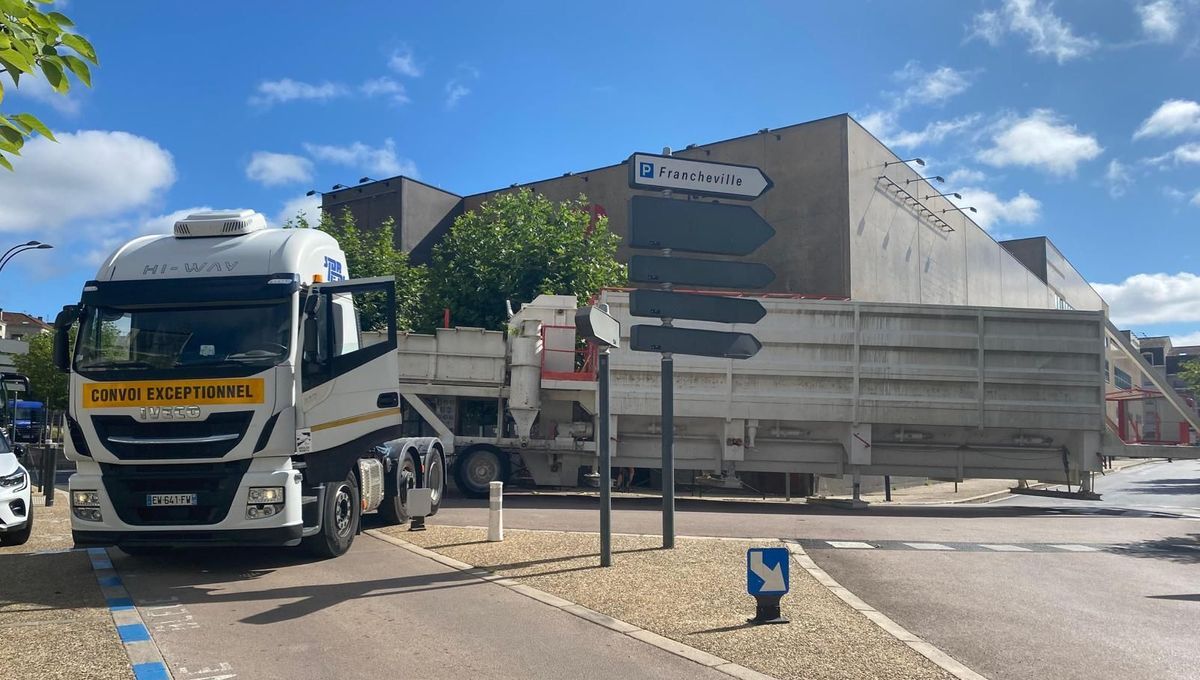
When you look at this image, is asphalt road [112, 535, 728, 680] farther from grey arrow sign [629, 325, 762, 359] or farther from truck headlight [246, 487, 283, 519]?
grey arrow sign [629, 325, 762, 359]

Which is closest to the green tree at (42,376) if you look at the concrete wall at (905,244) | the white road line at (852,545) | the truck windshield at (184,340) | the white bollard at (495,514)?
the concrete wall at (905,244)

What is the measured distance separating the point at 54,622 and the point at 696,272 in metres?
6.61

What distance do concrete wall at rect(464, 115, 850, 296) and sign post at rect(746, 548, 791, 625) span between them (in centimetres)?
2174

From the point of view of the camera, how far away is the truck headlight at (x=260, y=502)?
781cm

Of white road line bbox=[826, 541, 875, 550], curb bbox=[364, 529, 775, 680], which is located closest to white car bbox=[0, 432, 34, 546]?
curb bbox=[364, 529, 775, 680]

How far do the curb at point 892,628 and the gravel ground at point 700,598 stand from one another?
0.28 feet

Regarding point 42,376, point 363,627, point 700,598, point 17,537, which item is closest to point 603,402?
point 700,598

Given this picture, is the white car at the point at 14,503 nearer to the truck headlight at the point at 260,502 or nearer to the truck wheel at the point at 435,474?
the truck headlight at the point at 260,502

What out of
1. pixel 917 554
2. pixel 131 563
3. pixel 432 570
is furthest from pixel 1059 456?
pixel 131 563

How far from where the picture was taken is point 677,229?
9453mm

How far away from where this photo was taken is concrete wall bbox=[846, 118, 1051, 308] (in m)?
27.8

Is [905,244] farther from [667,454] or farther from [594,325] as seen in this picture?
[594,325]

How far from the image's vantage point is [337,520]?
8.97 m

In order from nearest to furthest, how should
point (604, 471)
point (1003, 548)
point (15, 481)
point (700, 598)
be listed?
1. point (700, 598)
2. point (604, 471)
3. point (15, 481)
4. point (1003, 548)
